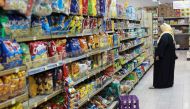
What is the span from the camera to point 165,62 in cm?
831

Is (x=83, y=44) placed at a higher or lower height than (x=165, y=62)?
higher

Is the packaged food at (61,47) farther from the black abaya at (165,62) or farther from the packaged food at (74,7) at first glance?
the black abaya at (165,62)

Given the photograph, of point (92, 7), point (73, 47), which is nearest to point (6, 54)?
point (73, 47)

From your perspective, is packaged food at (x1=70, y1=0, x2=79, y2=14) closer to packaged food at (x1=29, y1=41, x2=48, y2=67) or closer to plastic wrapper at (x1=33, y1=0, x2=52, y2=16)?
plastic wrapper at (x1=33, y1=0, x2=52, y2=16)

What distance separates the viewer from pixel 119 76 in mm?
7191

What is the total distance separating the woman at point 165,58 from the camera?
26.5ft

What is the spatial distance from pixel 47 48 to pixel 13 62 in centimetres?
97

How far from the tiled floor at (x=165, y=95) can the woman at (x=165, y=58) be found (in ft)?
0.91

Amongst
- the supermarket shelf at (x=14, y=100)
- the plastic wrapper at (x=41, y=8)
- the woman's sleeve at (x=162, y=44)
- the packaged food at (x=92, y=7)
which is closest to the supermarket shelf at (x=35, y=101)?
the supermarket shelf at (x=14, y=100)

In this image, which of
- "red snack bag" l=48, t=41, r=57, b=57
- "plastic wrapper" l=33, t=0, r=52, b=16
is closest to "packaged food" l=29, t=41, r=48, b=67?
"red snack bag" l=48, t=41, r=57, b=57

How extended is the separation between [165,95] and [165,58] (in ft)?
3.68

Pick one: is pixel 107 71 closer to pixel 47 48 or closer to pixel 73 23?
pixel 73 23

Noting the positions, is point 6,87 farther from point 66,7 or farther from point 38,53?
point 66,7

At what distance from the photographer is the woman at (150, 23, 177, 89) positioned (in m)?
8.08
